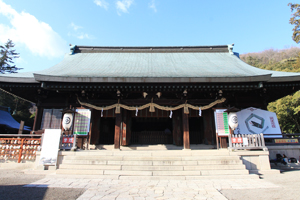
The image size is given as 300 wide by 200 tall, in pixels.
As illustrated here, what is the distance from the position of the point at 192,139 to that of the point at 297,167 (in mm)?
5659

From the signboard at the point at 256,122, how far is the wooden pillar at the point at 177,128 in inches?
131

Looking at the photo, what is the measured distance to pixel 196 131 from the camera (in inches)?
444

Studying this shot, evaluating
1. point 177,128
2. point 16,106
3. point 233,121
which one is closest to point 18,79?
point 177,128

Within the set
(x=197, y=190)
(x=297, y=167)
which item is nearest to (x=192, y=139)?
(x=297, y=167)

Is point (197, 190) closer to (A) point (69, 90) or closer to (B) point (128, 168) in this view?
(B) point (128, 168)

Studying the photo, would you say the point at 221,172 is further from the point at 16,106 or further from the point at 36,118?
the point at 16,106

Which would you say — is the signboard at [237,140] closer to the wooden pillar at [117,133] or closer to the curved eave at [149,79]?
the curved eave at [149,79]

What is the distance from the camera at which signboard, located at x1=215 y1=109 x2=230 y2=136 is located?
8453 millimetres

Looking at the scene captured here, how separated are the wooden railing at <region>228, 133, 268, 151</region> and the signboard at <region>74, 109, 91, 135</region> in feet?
24.4

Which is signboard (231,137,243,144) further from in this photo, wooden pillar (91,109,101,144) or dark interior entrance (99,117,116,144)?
dark interior entrance (99,117,116,144)

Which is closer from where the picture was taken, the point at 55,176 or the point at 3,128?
the point at 55,176

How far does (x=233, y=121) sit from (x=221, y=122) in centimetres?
66

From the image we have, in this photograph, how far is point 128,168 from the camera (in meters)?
6.57

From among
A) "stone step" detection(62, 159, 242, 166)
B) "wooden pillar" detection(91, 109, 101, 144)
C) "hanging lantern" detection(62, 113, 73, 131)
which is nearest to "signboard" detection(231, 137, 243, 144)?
"stone step" detection(62, 159, 242, 166)
